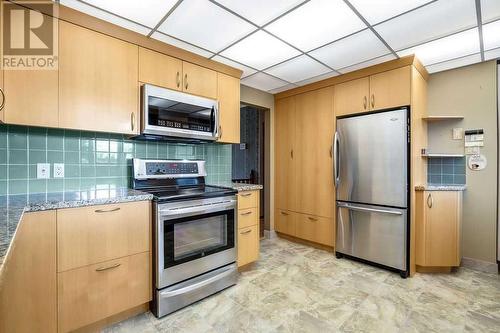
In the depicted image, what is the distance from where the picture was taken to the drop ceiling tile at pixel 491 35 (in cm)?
199

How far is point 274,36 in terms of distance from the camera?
2.17 metres

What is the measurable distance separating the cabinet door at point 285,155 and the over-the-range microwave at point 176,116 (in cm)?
147

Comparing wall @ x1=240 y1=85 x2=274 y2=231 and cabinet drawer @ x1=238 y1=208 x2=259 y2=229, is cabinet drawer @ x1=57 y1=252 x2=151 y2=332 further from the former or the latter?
wall @ x1=240 y1=85 x2=274 y2=231

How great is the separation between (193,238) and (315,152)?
204cm

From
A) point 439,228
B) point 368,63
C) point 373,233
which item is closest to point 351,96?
point 368,63

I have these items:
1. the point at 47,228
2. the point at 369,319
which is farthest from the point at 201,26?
the point at 369,319

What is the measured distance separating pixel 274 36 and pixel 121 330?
2.61 metres

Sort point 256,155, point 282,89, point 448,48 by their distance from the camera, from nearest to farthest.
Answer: point 448,48
point 282,89
point 256,155

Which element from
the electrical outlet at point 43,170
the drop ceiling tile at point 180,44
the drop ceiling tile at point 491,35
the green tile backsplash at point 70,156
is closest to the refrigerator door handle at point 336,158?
the drop ceiling tile at point 491,35

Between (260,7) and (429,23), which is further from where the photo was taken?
(429,23)

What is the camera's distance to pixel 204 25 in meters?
1.99

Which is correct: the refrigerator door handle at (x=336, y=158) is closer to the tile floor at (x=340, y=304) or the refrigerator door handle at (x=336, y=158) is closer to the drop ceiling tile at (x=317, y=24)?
the tile floor at (x=340, y=304)

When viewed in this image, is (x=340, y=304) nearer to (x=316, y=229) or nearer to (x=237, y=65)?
(x=316, y=229)

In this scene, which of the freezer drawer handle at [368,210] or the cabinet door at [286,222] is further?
the cabinet door at [286,222]
